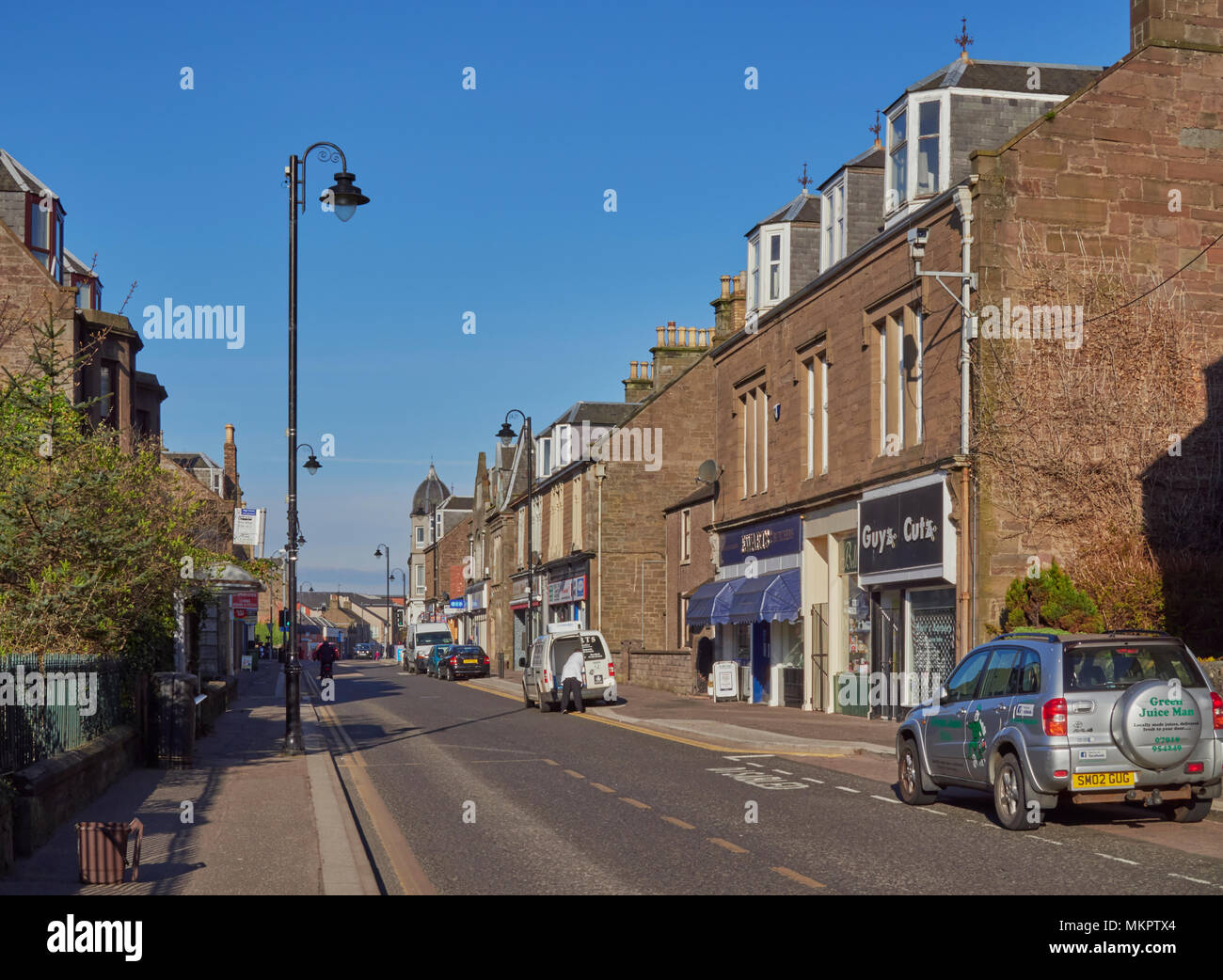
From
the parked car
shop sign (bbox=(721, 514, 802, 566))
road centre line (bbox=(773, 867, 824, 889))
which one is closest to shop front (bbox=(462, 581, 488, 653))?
the parked car

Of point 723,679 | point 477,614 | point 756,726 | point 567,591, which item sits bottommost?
point 756,726

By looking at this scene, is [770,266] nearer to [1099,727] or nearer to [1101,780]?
[1099,727]

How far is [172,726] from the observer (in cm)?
1728

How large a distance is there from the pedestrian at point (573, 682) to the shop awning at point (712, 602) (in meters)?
4.14

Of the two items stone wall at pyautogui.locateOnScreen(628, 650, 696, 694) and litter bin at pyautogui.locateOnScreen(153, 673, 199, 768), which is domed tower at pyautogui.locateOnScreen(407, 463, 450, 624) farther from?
litter bin at pyautogui.locateOnScreen(153, 673, 199, 768)

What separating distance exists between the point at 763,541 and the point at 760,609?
2789mm

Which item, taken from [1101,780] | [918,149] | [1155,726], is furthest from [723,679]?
[1155,726]

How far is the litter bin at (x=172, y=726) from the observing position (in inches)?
679

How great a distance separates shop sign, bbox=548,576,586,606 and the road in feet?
107

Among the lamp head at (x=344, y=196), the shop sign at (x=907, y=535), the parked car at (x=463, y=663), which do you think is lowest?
the parked car at (x=463, y=663)

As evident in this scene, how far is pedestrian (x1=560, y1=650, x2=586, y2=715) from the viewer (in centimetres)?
3142

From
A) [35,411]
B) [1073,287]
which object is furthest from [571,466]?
[35,411]

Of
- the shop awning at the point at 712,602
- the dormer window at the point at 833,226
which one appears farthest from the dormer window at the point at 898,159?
the shop awning at the point at 712,602

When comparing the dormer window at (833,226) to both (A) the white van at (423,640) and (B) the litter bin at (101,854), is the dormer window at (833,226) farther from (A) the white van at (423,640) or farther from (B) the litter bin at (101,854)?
(A) the white van at (423,640)
